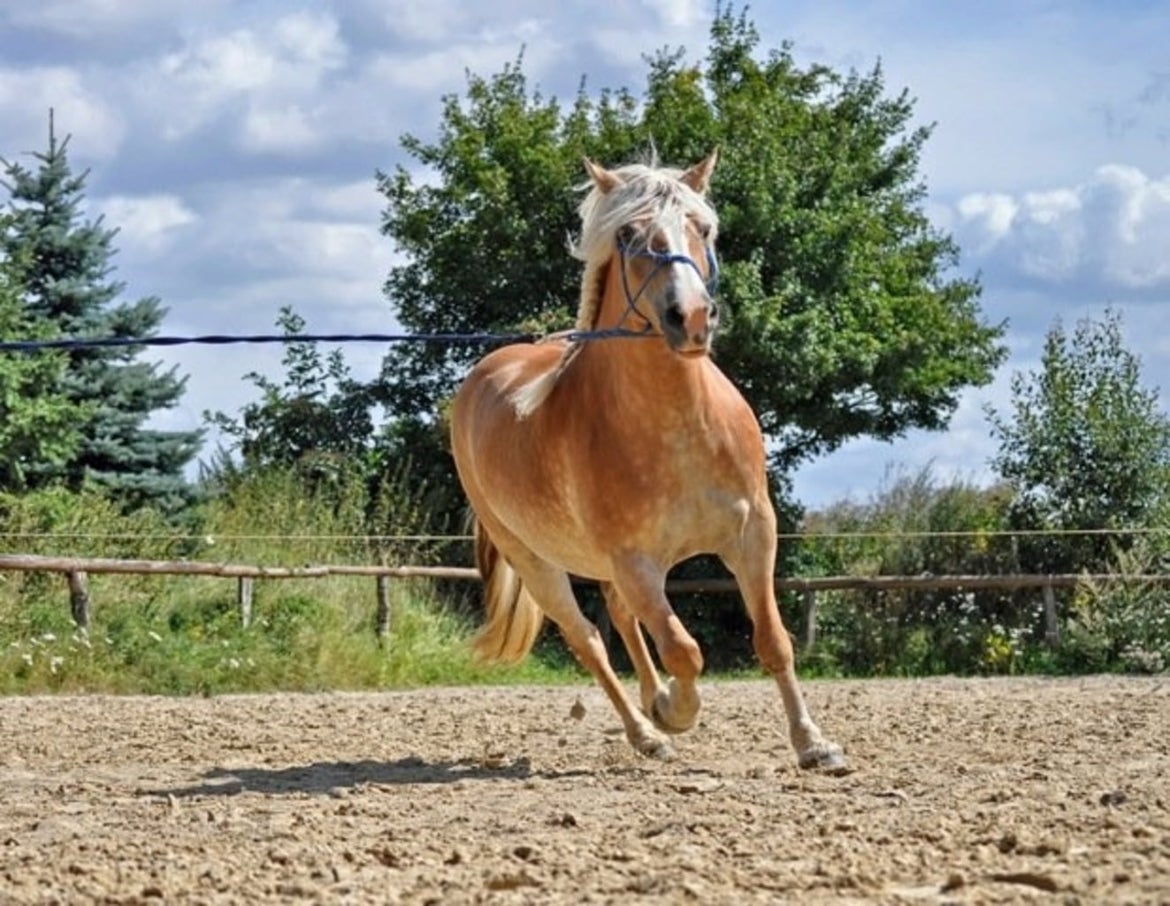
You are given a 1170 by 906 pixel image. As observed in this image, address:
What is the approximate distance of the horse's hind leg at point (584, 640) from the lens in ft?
29.6

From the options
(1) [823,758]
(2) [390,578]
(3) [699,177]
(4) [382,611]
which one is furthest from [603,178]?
(2) [390,578]

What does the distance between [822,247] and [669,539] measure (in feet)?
53.3

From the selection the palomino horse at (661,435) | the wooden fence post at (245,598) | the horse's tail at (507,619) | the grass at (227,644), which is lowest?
the grass at (227,644)

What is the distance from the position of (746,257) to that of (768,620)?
1605 cm

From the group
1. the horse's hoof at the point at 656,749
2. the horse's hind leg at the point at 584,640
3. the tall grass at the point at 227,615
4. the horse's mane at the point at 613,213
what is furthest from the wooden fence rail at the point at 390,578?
the horse's mane at the point at 613,213

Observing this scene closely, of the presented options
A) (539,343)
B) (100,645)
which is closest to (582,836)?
(539,343)

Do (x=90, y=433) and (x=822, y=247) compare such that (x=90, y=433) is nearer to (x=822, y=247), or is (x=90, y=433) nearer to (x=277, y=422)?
(x=277, y=422)

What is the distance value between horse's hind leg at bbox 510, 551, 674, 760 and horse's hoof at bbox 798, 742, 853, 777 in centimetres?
110

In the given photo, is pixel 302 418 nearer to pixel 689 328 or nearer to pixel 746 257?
pixel 746 257

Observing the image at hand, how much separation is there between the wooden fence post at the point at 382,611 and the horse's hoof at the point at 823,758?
32.3ft

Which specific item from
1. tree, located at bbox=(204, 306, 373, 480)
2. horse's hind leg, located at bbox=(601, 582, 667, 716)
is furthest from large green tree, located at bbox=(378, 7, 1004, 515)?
horse's hind leg, located at bbox=(601, 582, 667, 716)

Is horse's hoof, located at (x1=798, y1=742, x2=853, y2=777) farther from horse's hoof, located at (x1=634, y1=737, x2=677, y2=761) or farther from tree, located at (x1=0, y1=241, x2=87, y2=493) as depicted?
tree, located at (x1=0, y1=241, x2=87, y2=493)

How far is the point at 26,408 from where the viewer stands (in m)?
21.1

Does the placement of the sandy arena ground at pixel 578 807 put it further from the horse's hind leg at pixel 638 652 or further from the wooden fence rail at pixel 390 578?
the wooden fence rail at pixel 390 578
